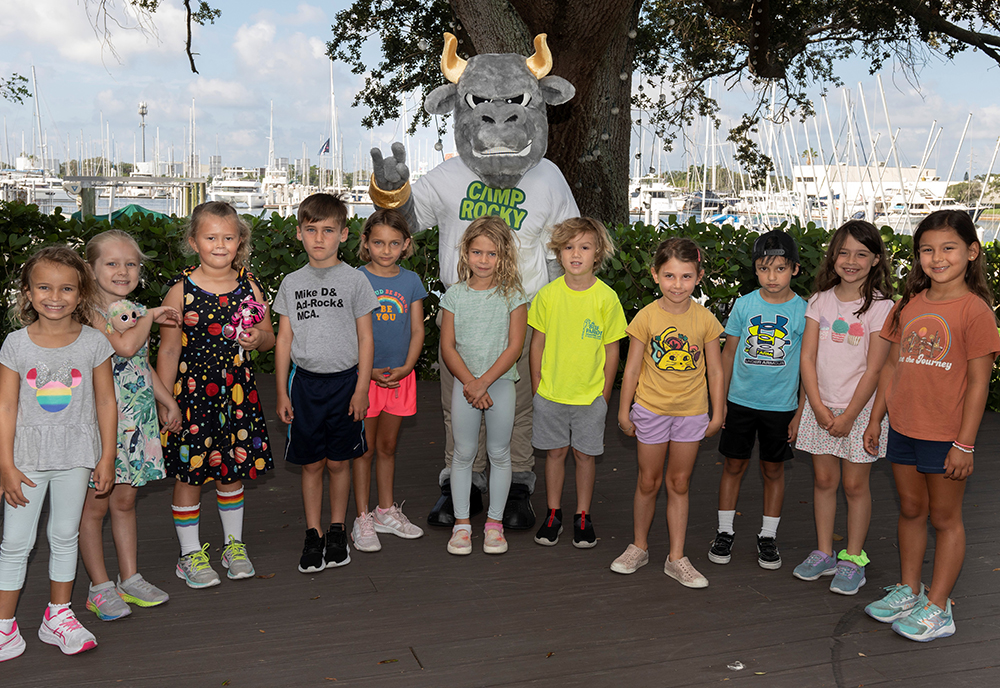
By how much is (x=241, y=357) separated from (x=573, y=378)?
61.8 inches

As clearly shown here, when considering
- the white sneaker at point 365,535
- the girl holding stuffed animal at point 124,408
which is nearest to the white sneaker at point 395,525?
the white sneaker at point 365,535

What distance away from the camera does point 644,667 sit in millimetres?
3086

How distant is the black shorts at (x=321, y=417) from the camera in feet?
12.6

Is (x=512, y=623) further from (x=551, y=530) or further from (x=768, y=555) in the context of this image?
(x=768, y=555)

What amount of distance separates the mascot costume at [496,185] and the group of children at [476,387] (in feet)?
1.15

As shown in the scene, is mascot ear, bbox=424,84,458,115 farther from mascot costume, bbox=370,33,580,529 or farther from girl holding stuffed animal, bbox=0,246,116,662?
girl holding stuffed animal, bbox=0,246,116,662

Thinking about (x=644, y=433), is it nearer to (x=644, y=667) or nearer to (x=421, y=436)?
(x=644, y=667)

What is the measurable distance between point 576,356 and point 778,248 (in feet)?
3.52

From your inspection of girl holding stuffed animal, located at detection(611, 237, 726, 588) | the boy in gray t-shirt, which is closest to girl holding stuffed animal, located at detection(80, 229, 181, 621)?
the boy in gray t-shirt

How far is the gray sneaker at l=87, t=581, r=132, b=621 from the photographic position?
3375mm

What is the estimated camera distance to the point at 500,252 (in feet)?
13.3

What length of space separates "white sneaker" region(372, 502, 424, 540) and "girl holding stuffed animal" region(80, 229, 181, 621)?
1.19 meters

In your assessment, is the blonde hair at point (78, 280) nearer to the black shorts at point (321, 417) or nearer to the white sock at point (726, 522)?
the black shorts at point (321, 417)

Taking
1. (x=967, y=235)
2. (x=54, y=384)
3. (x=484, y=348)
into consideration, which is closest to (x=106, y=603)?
(x=54, y=384)
